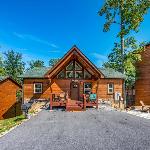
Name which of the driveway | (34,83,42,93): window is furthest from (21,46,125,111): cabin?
the driveway

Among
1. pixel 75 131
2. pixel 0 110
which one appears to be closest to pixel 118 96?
pixel 0 110

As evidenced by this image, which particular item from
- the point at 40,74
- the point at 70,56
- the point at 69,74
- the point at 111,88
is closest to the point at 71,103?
the point at 70,56

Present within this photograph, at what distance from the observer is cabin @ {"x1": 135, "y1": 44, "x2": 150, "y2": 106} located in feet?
127

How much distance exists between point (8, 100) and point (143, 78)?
63.0 ft

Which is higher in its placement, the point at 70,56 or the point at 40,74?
the point at 70,56

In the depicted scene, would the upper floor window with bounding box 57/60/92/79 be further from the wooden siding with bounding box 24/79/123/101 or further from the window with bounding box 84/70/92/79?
the wooden siding with bounding box 24/79/123/101

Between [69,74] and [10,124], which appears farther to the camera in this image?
[69,74]

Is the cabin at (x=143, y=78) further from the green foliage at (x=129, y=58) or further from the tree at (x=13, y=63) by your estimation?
the tree at (x=13, y=63)

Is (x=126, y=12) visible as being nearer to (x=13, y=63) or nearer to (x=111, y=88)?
(x=111, y=88)

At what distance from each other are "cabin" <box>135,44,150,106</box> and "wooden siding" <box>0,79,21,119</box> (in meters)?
17.4

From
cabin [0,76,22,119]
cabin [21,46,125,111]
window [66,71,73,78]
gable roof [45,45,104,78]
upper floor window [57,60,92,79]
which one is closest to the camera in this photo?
gable roof [45,45,104,78]

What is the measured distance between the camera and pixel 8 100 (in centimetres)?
3781

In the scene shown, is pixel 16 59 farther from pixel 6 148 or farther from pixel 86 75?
pixel 6 148

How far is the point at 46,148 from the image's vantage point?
33.7 ft
